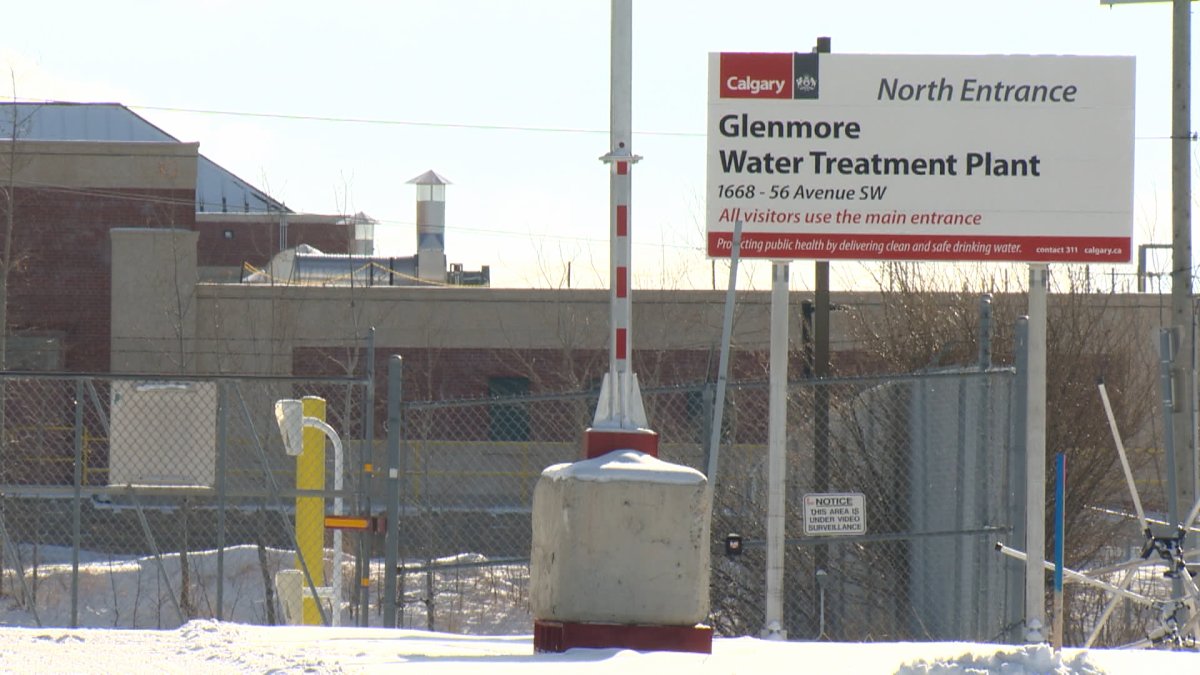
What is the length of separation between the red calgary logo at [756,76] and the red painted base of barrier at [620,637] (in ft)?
11.3

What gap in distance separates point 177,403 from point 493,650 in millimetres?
6168

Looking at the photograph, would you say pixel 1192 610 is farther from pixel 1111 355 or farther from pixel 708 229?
pixel 1111 355

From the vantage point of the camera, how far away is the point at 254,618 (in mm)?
16609

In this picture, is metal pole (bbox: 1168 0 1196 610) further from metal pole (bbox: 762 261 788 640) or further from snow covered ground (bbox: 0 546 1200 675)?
snow covered ground (bbox: 0 546 1200 675)

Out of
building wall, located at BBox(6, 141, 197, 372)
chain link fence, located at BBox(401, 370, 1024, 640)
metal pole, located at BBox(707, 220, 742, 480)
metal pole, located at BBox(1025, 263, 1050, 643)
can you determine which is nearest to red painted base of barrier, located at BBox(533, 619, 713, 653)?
metal pole, located at BBox(707, 220, 742, 480)

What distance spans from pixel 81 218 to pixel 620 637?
3149 cm

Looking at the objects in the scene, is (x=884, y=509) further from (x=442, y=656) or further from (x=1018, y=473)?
(x=442, y=656)

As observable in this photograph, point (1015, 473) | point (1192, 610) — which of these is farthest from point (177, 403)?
point (1192, 610)

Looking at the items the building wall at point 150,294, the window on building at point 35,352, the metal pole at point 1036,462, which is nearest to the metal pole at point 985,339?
the metal pole at point 1036,462

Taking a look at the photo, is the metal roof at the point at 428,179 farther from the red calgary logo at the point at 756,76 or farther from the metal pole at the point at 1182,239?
the red calgary logo at the point at 756,76

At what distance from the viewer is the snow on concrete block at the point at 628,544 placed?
6289 mm

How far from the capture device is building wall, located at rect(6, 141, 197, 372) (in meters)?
33.8

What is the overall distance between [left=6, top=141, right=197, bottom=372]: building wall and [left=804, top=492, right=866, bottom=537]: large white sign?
86.0 ft

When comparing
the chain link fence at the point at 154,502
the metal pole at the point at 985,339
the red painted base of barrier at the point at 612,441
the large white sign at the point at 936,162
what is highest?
the large white sign at the point at 936,162
